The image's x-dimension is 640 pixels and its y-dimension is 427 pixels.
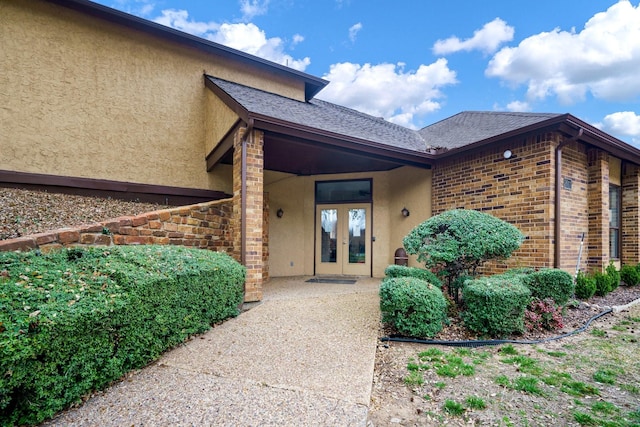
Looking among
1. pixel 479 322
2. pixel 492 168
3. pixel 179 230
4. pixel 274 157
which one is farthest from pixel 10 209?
pixel 492 168

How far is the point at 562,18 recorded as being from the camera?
9.27 meters

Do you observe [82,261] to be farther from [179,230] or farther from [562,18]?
[562,18]

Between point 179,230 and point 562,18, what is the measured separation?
12.0 metres

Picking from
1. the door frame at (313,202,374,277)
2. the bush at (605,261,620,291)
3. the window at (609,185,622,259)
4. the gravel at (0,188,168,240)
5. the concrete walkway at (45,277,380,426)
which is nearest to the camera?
the concrete walkway at (45,277,380,426)

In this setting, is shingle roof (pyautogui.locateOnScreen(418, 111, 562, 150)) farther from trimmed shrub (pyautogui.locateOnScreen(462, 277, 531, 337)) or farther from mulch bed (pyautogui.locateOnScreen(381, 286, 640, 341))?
trimmed shrub (pyautogui.locateOnScreen(462, 277, 531, 337))

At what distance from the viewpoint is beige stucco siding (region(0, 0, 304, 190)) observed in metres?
5.81

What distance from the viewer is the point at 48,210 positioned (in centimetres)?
532

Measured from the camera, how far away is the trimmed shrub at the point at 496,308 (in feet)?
12.6

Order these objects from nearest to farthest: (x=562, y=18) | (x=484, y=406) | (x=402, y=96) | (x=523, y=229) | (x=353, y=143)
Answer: (x=484, y=406)
(x=523, y=229)
(x=353, y=143)
(x=562, y=18)
(x=402, y=96)

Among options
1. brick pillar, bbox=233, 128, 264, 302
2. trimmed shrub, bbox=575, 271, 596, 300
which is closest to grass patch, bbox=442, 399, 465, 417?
brick pillar, bbox=233, 128, 264, 302

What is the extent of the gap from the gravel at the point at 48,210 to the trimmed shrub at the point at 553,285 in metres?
7.02

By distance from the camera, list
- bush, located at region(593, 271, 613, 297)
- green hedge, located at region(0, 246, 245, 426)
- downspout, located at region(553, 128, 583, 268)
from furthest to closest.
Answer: bush, located at region(593, 271, 613, 297) → downspout, located at region(553, 128, 583, 268) → green hedge, located at region(0, 246, 245, 426)

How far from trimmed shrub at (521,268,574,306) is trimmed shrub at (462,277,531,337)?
628mm

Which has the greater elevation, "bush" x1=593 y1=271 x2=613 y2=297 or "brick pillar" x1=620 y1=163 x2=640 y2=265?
"brick pillar" x1=620 y1=163 x2=640 y2=265
